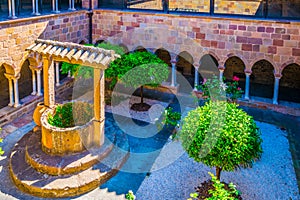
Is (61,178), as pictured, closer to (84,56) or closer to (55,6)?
(84,56)

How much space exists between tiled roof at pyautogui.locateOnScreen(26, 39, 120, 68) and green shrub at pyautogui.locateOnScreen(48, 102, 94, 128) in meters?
1.38

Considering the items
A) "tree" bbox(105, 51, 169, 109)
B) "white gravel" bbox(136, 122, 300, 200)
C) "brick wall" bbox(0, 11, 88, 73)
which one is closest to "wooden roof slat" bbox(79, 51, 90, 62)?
"white gravel" bbox(136, 122, 300, 200)

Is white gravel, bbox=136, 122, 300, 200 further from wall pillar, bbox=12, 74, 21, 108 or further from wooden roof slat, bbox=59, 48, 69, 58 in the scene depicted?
Answer: wall pillar, bbox=12, 74, 21, 108

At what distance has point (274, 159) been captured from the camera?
9.48m

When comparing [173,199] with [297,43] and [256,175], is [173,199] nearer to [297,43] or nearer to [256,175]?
[256,175]

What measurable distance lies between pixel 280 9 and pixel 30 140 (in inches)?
348

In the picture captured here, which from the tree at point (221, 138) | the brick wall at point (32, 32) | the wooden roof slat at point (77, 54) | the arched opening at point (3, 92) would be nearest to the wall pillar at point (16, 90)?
the brick wall at point (32, 32)

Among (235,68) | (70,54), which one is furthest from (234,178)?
(235,68)

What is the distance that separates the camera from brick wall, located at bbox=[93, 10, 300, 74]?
39.4ft

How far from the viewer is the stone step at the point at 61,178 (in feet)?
25.5

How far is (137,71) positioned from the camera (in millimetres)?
11648

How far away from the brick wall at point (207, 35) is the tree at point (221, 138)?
5608 millimetres

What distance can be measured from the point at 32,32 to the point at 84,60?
4.22 meters

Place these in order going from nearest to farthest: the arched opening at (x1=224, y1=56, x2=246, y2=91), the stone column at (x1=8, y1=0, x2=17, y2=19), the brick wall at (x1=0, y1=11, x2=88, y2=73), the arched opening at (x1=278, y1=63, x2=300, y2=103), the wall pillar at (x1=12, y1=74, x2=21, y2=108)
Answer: the brick wall at (x1=0, y1=11, x2=88, y2=73), the stone column at (x1=8, y1=0, x2=17, y2=19), the wall pillar at (x1=12, y1=74, x2=21, y2=108), the arched opening at (x1=278, y1=63, x2=300, y2=103), the arched opening at (x1=224, y1=56, x2=246, y2=91)
